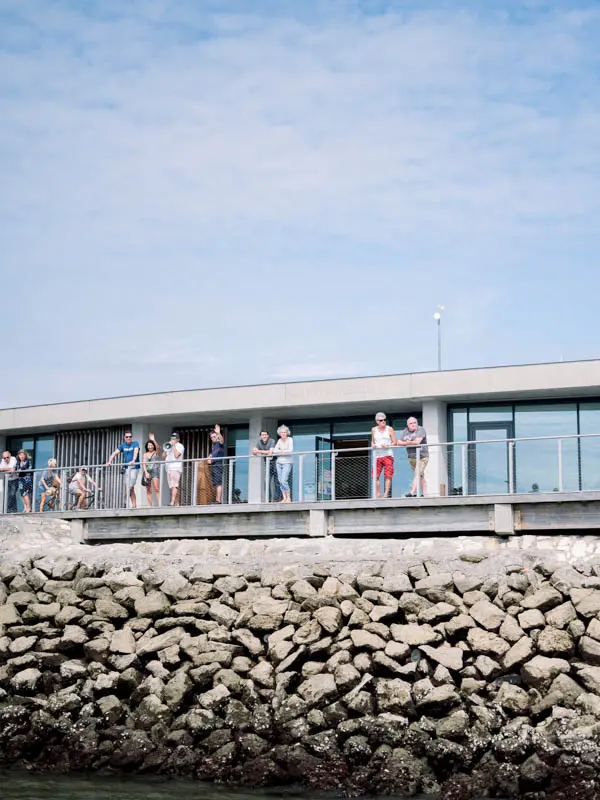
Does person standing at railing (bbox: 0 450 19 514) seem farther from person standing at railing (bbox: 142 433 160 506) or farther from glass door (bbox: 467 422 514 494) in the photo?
glass door (bbox: 467 422 514 494)

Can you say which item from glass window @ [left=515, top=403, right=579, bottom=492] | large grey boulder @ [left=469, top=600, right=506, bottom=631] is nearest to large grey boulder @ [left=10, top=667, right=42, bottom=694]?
large grey boulder @ [left=469, top=600, right=506, bottom=631]

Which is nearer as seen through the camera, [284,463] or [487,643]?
[487,643]

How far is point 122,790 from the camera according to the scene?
12.3 m

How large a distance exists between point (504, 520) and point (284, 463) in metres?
4.63

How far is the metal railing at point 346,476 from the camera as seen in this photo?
19594mm

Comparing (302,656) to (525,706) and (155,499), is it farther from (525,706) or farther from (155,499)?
(155,499)

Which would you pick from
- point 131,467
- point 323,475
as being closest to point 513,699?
point 323,475

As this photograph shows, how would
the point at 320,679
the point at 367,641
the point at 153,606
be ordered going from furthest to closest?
the point at 153,606 < the point at 367,641 < the point at 320,679

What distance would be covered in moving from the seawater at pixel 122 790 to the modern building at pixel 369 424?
8.75 metres

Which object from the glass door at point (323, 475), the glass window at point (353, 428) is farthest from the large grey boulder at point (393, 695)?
the glass window at point (353, 428)

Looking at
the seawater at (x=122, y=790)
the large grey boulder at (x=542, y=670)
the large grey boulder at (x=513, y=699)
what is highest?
the large grey boulder at (x=542, y=670)

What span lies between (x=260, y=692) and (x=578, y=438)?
790 centimetres

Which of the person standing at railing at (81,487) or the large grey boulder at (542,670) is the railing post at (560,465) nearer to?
Answer: the large grey boulder at (542,670)

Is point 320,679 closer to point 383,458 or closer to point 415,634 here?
point 415,634
